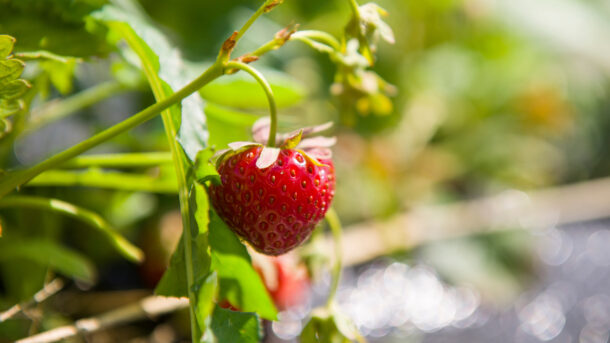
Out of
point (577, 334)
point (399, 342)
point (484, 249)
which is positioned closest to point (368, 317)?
point (399, 342)

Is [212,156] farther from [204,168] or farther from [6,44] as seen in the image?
[6,44]

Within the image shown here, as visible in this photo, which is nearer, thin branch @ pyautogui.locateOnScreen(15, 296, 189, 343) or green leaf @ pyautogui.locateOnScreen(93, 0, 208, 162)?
green leaf @ pyautogui.locateOnScreen(93, 0, 208, 162)

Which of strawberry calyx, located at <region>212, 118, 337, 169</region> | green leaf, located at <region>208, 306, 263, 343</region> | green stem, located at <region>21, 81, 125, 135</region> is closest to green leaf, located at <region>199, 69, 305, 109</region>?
green stem, located at <region>21, 81, 125, 135</region>

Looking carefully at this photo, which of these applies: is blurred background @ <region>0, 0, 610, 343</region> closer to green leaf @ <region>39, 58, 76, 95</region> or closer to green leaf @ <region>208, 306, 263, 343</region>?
green leaf @ <region>39, 58, 76, 95</region>

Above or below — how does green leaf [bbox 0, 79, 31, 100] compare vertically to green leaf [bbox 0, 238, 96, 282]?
above

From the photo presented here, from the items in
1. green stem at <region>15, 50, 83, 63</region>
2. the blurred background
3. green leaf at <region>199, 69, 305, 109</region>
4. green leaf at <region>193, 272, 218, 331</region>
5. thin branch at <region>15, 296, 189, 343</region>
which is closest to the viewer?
green leaf at <region>193, 272, 218, 331</region>

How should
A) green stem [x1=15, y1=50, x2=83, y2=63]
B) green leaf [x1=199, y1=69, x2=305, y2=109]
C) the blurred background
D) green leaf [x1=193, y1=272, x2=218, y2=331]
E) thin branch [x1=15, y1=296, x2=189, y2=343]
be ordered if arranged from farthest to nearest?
the blurred background, green leaf [x1=199, y1=69, x2=305, y2=109], thin branch [x1=15, y1=296, x2=189, y2=343], green stem [x1=15, y1=50, x2=83, y2=63], green leaf [x1=193, y1=272, x2=218, y2=331]

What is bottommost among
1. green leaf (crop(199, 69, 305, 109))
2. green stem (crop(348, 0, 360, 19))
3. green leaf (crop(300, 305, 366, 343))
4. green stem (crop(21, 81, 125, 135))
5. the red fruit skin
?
green leaf (crop(300, 305, 366, 343))

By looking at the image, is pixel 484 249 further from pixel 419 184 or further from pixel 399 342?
pixel 399 342

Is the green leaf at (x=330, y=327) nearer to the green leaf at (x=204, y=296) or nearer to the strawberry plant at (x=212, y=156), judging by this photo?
the strawberry plant at (x=212, y=156)
